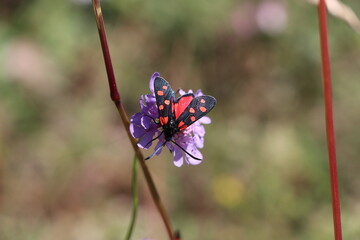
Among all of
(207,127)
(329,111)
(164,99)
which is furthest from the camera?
(207,127)

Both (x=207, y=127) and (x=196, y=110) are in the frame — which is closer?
(x=196, y=110)

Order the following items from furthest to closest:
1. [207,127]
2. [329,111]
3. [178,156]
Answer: [207,127] < [178,156] < [329,111]

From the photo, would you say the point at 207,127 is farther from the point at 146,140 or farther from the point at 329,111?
the point at 329,111

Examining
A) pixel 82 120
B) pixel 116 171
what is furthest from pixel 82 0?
pixel 116 171

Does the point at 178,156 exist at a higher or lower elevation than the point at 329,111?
lower

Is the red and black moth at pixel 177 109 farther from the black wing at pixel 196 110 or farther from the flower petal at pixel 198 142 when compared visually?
the flower petal at pixel 198 142

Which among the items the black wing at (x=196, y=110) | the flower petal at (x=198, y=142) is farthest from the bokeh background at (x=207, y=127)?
the black wing at (x=196, y=110)

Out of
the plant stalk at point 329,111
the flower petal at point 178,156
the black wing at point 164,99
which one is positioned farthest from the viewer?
the flower petal at point 178,156

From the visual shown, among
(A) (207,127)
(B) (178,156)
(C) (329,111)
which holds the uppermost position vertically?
(C) (329,111)

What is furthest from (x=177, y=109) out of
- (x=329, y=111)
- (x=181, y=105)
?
(x=329, y=111)
